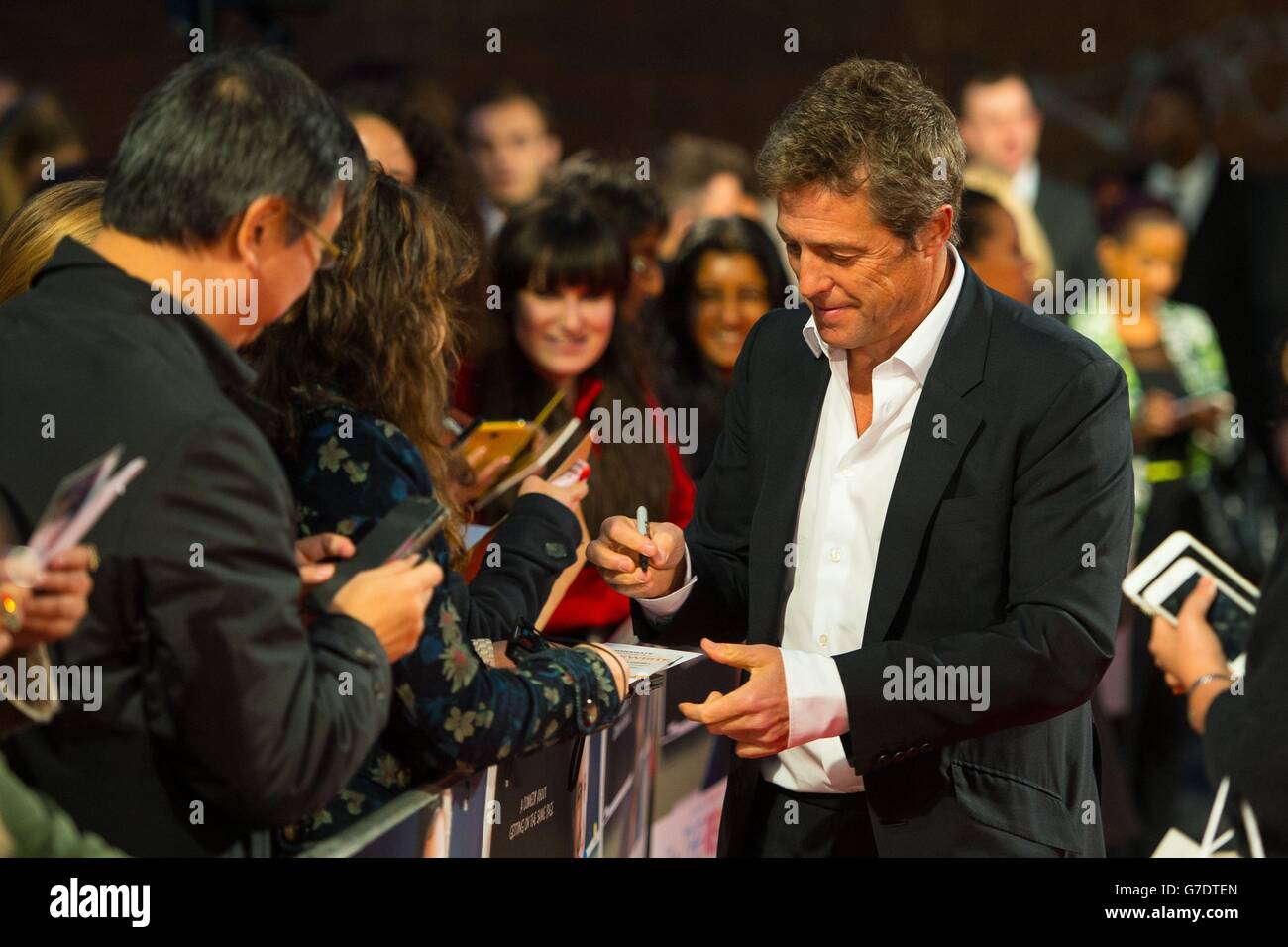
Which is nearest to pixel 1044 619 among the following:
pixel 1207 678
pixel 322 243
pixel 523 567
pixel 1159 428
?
pixel 1207 678

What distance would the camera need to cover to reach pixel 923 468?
230cm

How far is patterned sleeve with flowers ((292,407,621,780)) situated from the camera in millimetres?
2045

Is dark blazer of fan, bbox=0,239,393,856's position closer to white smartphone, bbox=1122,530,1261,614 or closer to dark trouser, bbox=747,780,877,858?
dark trouser, bbox=747,780,877,858

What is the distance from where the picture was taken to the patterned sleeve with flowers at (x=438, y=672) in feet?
6.71

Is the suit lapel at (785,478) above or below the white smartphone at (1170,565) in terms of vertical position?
above

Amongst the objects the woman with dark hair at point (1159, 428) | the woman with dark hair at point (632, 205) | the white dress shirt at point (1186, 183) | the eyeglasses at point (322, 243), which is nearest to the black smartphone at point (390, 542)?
the eyeglasses at point (322, 243)

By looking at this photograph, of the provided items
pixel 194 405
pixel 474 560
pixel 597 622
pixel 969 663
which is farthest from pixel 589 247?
pixel 194 405

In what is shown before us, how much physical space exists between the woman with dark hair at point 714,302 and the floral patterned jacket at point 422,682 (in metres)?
2.41

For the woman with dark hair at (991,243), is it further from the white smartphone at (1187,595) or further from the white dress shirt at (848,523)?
the white dress shirt at (848,523)

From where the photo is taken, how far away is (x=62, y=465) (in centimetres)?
168

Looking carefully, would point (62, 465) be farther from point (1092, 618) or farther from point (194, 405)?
point (1092, 618)

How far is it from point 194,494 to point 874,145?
118 cm
